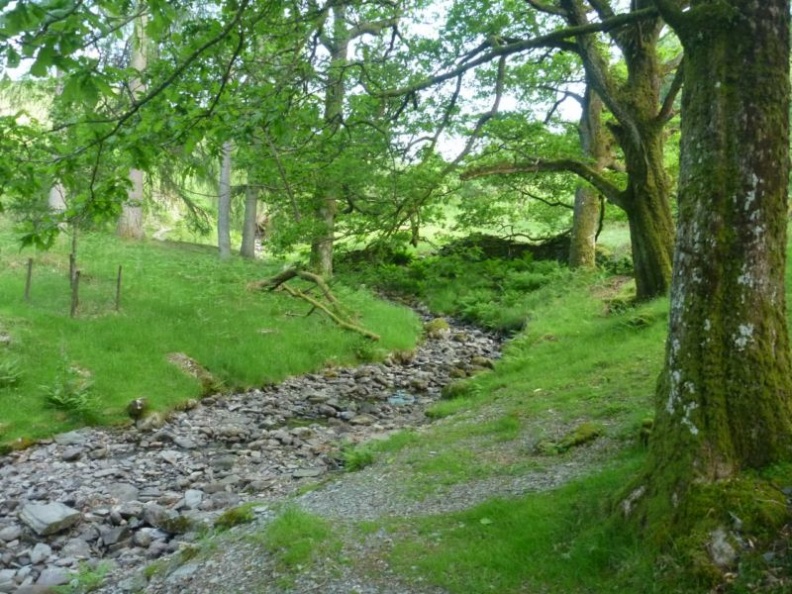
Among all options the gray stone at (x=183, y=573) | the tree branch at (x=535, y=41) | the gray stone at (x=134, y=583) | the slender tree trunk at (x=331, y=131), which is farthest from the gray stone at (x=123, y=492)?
the tree branch at (x=535, y=41)

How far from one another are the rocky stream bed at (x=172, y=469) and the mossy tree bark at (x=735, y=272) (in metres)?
5.03

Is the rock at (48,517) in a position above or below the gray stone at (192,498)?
below

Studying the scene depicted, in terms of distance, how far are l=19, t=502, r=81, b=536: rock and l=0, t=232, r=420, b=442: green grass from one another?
2.52 metres

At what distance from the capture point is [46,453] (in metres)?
9.88

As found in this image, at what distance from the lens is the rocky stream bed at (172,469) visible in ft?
24.2

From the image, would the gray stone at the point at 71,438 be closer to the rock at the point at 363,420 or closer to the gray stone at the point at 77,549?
the gray stone at the point at 77,549

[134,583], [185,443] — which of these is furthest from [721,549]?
[185,443]

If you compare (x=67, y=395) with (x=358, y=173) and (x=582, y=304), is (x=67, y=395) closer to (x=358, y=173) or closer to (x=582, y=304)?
(x=358, y=173)

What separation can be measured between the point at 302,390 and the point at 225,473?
13.9 ft

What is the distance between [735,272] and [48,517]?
749cm

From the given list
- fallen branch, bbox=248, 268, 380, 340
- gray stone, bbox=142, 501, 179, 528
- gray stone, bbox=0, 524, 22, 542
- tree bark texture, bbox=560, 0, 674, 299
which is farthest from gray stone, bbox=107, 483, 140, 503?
tree bark texture, bbox=560, 0, 674, 299

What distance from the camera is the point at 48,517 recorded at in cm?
775

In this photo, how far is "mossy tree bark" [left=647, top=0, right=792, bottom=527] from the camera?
4.68m

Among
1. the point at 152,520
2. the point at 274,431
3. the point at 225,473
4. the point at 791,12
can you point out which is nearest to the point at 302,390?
the point at 274,431
